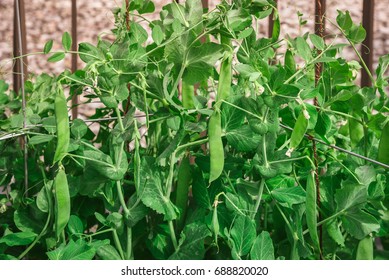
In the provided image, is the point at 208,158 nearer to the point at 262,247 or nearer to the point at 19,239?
the point at 262,247

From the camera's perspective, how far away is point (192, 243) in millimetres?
1341

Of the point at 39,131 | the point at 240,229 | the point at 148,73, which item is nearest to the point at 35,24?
the point at 39,131

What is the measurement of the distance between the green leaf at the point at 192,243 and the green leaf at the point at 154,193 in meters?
0.04

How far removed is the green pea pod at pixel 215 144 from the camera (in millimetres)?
1233

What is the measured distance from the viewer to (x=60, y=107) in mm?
1240

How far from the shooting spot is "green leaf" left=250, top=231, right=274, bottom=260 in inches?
52.0

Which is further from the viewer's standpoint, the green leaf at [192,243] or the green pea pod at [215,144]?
the green leaf at [192,243]

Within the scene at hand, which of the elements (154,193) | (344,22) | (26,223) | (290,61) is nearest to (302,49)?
(290,61)

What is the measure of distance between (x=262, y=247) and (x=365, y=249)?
208mm

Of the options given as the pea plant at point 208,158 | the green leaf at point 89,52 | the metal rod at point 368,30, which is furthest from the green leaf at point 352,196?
the metal rod at point 368,30

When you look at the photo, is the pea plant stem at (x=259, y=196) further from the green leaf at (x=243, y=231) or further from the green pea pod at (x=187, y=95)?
the green pea pod at (x=187, y=95)

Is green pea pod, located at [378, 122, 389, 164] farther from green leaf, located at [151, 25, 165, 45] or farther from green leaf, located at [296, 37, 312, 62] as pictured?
green leaf, located at [151, 25, 165, 45]

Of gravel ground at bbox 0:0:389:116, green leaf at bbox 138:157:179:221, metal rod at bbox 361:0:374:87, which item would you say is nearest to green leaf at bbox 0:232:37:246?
green leaf at bbox 138:157:179:221

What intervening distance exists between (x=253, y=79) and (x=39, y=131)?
48 cm
